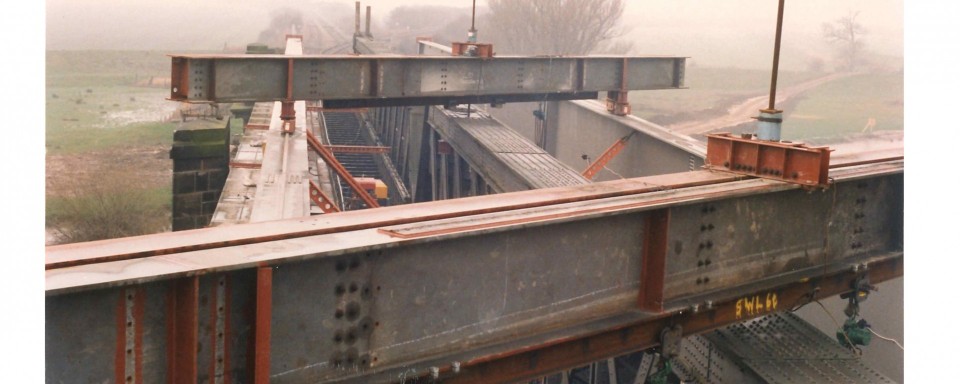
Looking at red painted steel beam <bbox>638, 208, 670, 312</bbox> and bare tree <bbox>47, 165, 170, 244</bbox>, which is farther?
bare tree <bbox>47, 165, 170, 244</bbox>

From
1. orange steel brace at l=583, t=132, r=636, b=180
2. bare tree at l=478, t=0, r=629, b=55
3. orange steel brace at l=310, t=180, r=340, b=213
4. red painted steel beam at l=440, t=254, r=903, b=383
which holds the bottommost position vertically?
red painted steel beam at l=440, t=254, r=903, b=383

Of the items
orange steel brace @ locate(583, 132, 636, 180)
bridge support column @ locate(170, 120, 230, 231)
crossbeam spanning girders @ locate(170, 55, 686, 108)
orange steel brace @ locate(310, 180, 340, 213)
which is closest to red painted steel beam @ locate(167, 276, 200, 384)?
orange steel brace @ locate(310, 180, 340, 213)

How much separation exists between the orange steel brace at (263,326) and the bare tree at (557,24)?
2039 inches

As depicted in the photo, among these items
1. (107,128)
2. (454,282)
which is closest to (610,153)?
(454,282)

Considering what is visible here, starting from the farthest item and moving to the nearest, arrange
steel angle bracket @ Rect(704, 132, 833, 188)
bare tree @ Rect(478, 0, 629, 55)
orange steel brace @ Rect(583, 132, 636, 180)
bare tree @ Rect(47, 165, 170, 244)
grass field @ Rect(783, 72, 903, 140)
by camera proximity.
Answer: bare tree @ Rect(478, 0, 629, 55) → grass field @ Rect(783, 72, 903, 140) → bare tree @ Rect(47, 165, 170, 244) → orange steel brace @ Rect(583, 132, 636, 180) → steel angle bracket @ Rect(704, 132, 833, 188)

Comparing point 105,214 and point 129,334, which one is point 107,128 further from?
point 129,334

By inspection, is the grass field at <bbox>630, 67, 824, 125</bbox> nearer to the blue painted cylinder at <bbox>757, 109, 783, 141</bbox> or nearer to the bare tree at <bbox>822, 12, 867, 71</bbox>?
the bare tree at <bbox>822, 12, 867, 71</bbox>

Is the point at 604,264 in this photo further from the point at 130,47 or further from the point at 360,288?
the point at 130,47

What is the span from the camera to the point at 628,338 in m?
6.61

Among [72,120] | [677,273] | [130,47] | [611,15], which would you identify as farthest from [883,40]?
[677,273]

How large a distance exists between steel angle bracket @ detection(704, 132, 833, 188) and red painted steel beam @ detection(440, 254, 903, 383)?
0.91 meters

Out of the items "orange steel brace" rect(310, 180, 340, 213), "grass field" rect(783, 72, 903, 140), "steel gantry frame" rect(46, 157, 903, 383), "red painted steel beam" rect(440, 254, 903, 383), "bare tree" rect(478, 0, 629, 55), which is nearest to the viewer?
"steel gantry frame" rect(46, 157, 903, 383)

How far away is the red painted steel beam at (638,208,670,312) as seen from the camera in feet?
21.8

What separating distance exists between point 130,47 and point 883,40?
55550 mm
